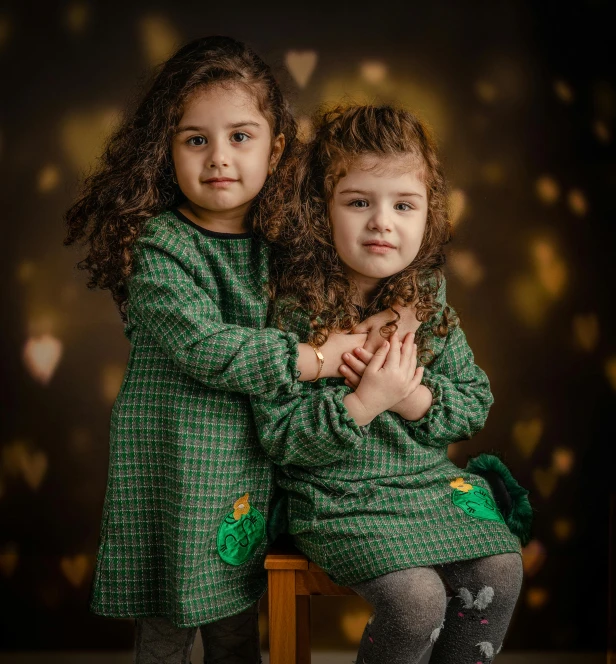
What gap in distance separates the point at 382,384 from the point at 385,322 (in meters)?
0.13

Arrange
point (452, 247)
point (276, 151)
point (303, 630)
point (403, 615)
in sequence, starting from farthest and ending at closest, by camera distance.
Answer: point (452, 247) < point (303, 630) < point (276, 151) < point (403, 615)

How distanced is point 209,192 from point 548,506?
1.14m

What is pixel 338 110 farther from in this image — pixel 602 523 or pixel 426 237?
pixel 602 523

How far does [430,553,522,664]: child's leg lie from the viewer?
1.29 metres

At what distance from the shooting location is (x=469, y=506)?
4.48ft

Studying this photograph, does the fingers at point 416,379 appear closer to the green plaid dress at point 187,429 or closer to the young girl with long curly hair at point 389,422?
the young girl with long curly hair at point 389,422

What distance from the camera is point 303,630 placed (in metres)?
1.66

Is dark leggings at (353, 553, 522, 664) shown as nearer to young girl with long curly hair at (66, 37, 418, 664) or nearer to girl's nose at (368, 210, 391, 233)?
young girl with long curly hair at (66, 37, 418, 664)

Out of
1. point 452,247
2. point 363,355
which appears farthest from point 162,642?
point 452,247

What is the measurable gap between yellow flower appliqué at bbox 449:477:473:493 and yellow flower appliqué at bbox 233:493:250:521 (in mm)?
333

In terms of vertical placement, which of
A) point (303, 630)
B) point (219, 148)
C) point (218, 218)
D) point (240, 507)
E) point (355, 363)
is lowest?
point (303, 630)

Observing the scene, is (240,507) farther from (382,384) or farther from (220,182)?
(220,182)

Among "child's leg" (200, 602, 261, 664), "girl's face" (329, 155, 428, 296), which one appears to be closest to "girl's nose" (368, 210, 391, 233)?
"girl's face" (329, 155, 428, 296)

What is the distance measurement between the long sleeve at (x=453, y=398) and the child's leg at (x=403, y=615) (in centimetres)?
23
